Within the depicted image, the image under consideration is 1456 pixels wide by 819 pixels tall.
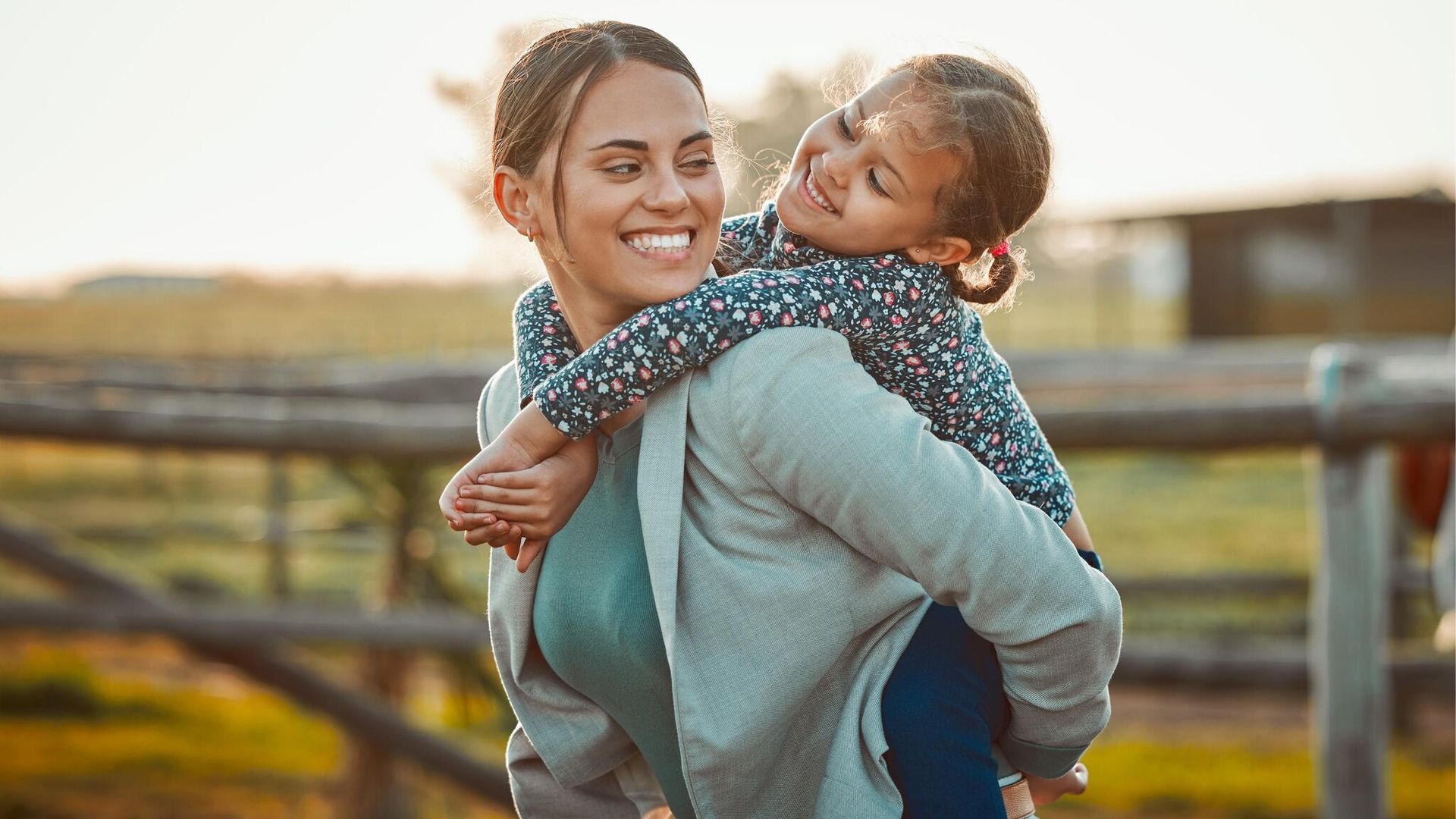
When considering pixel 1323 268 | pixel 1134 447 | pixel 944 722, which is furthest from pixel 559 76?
pixel 1323 268

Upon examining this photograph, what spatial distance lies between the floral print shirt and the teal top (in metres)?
0.12

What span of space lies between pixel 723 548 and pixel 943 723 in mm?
327

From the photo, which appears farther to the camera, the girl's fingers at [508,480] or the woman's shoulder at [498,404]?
the woman's shoulder at [498,404]

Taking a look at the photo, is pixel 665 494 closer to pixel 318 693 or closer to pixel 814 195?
pixel 814 195

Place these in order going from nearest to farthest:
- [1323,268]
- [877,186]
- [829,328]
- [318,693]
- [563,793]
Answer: [829,328] < [877,186] < [563,793] < [318,693] < [1323,268]

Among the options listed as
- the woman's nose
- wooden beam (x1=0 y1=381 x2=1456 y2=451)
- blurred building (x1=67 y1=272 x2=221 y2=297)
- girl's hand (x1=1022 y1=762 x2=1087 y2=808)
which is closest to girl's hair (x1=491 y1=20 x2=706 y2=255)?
the woman's nose

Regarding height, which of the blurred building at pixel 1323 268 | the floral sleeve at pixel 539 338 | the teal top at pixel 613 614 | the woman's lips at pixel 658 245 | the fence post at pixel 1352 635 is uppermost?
the woman's lips at pixel 658 245

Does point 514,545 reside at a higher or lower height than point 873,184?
lower

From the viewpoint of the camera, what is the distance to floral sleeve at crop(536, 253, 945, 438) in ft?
4.32

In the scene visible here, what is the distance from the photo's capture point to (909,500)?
125cm

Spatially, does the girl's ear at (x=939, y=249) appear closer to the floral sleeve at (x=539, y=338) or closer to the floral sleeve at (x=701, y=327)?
the floral sleeve at (x=701, y=327)

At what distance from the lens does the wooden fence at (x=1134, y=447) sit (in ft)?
11.5

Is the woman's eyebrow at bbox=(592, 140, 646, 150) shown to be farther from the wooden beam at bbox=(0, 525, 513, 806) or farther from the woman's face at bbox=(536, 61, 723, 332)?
the wooden beam at bbox=(0, 525, 513, 806)

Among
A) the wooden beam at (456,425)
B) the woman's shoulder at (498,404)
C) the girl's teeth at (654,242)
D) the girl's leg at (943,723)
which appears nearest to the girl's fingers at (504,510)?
the woman's shoulder at (498,404)
